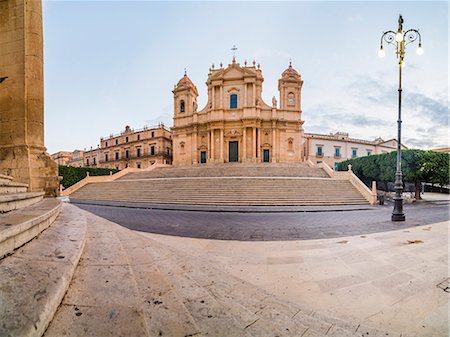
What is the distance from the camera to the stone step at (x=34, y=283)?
122cm

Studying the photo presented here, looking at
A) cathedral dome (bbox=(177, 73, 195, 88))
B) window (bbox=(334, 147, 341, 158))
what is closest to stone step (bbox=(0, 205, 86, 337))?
cathedral dome (bbox=(177, 73, 195, 88))

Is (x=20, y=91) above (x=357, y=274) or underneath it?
above

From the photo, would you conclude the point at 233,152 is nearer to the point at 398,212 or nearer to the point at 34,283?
the point at 398,212

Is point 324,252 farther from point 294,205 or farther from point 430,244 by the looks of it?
point 294,205

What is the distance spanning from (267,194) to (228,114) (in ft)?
69.2

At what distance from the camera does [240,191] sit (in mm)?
15984

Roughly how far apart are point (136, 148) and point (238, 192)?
35.4m

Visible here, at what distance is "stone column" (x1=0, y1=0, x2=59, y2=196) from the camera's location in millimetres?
5648

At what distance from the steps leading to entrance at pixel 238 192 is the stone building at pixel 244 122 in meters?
14.3

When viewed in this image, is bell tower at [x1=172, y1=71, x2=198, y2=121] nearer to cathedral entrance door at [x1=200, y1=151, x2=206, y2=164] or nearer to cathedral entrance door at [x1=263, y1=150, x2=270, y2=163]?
cathedral entrance door at [x1=200, y1=151, x2=206, y2=164]

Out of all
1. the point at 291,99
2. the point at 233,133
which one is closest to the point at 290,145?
the point at 291,99

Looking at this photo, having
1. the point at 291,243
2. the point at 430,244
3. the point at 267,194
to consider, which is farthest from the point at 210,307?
the point at 267,194

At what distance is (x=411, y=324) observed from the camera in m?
2.30

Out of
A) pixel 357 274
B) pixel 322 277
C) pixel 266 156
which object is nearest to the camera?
pixel 322 277
